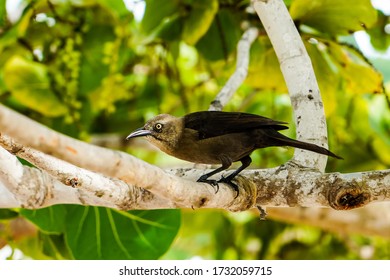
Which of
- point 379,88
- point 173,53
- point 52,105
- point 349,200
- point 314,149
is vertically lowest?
point 349,200

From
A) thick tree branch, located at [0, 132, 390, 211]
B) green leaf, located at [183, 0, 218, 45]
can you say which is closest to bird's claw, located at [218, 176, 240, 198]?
thick tree branch, located at [0, 132, 390, 211]

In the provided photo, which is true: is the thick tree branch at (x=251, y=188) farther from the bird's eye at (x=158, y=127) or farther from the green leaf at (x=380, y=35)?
the green leaf at (x=380, y=35)

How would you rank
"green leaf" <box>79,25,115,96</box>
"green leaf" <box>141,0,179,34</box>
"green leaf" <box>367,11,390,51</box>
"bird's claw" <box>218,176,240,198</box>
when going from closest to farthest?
"bird's claw" <box>218,176,240,198</box> < "green leaf" <box>141,0,179,34</box> < "green leaf" <box>367,11,390,51</box> < "green leaf" <box>79,25,115,96</box>

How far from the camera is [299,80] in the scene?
1538 mm

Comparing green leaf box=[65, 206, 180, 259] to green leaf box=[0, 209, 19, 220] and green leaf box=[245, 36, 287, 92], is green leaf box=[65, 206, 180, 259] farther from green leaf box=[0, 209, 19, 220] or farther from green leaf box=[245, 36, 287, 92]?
green leaf box=[245, 36, 287, 92]

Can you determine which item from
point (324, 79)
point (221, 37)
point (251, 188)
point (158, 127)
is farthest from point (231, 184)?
point (221, 37)

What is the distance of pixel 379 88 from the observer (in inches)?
79.8

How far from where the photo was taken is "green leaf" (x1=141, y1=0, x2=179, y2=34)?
2232 millimetres

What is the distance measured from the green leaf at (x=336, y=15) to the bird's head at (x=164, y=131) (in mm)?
536

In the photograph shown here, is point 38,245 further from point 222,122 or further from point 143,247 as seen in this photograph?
point 222,122

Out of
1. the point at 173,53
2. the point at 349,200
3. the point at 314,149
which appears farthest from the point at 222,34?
the point at 349,200

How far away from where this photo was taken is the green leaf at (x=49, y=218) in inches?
79.8

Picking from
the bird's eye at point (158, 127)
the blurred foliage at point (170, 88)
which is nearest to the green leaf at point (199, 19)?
the blurred foliage at point (170, 88)
